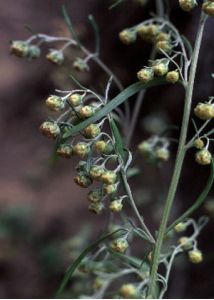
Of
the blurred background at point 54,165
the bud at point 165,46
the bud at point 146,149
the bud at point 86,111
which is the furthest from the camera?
the blurred background at point 54,165

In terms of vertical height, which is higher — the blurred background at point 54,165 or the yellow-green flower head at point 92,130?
the yellow-green flower head at point 92,130

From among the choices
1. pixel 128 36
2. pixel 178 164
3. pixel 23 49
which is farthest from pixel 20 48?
pixel 178 164

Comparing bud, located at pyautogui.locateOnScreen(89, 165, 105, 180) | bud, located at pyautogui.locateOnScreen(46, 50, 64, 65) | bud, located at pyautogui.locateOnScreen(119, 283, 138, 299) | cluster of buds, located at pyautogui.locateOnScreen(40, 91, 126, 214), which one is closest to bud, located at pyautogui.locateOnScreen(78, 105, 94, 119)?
cluster of buds, located at pyautogui.locateOnScreen(40, 91, 126, 214)

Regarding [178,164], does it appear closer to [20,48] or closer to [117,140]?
[117,140]

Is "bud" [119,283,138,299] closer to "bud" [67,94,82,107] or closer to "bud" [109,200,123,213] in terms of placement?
"bud" [109,200,123,213]

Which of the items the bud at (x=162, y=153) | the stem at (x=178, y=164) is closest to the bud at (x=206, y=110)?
the stem at (x=178, y=164)

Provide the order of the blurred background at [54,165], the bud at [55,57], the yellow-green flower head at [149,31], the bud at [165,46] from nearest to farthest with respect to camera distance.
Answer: the bud at [165,46] < the yellow-green flower head at [149,31] < the bud at [55,57] < the blurred background at [54,165]

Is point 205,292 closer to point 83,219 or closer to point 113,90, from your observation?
point 83,219

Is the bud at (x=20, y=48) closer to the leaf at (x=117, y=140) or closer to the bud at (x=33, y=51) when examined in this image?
the bud at (x=33, y=51)
